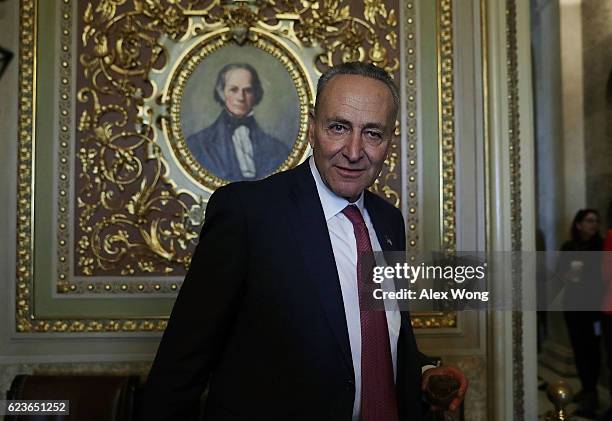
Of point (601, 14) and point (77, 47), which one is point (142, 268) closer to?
point (77, 47)

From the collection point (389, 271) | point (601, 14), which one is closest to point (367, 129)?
point (389, 271)

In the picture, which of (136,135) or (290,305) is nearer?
(290,305)

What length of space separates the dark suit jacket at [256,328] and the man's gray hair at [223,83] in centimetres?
100

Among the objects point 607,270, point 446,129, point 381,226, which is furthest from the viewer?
point 446,129

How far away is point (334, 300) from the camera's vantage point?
3.31 feet

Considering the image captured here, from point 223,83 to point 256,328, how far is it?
46.3 inches

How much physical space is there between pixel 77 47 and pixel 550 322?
1.92m

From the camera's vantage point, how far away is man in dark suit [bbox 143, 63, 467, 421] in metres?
1.00

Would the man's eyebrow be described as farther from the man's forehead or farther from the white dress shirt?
the man's forehead

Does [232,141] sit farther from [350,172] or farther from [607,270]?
[607,270]

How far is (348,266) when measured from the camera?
3.54 feet

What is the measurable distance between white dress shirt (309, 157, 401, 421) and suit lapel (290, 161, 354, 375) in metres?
0.04

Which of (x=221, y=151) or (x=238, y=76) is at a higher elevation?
(x=238, y=76)

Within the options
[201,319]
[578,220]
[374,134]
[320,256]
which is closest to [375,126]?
[374,134]
